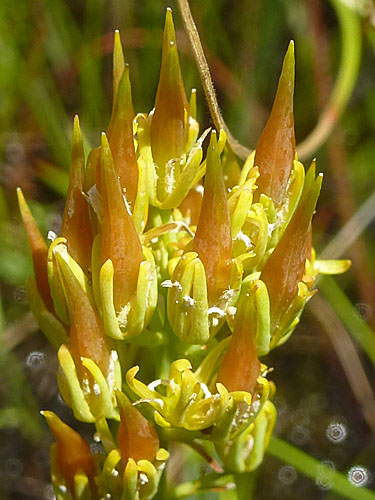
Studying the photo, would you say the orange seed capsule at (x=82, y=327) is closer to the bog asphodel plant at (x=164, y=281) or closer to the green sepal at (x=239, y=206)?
the bog asphodel plant at (x=164, y=281)

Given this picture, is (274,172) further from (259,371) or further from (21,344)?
(21,344)

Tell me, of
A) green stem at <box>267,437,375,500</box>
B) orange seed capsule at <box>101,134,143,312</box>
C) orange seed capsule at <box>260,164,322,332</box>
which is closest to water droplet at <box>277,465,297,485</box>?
green stem at <box>267,437,375,500</box>

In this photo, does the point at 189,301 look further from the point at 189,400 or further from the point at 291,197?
the point at 291,197

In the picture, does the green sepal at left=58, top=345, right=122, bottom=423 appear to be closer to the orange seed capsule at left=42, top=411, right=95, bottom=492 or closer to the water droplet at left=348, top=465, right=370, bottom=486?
the orange seed capsule at left=42, top=411, right=95, bottom=492

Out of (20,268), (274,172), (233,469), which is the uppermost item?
(274,172)

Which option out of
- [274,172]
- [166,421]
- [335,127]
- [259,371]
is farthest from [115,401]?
[335,127]

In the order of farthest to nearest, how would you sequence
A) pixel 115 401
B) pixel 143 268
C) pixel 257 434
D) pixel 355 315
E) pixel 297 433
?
pixel 297 433 < pixel 355 315 < pixel 257 434 < pixel 115 401 < pixel 143 268
